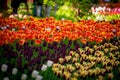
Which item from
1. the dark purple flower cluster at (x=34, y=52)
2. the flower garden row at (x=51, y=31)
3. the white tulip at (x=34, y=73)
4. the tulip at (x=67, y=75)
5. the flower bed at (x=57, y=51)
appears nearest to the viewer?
the white tulip at (x=34, y=73)

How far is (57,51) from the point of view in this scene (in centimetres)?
703

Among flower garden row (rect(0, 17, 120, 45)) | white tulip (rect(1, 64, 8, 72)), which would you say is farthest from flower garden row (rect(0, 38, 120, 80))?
flower garden row (rect(0, 17, 120, 45))

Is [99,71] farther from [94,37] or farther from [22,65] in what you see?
[94,37]

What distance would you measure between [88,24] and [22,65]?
196 inches

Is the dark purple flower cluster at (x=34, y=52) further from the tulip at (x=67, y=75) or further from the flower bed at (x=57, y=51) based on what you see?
the tulip at (x=67, y=75)

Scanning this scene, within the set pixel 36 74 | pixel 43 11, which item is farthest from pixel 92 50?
pixel 43 11

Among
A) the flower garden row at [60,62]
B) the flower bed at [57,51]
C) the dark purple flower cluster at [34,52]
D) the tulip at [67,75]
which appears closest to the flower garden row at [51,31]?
the flower bed at [57,51]

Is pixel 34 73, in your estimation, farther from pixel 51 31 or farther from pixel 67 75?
pixel 51 31

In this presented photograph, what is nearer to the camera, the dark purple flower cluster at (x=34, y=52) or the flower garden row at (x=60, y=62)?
the flower garden row at (x=60, y=62)

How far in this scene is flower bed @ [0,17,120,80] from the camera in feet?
18.0

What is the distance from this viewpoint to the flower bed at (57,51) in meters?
5.49

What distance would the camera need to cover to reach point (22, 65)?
5.82 metres

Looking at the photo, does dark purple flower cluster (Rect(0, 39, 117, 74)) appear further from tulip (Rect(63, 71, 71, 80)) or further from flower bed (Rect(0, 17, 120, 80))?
tulip (Rect(63, 71, 71, 80))

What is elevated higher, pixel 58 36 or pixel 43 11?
pixel 58 36
